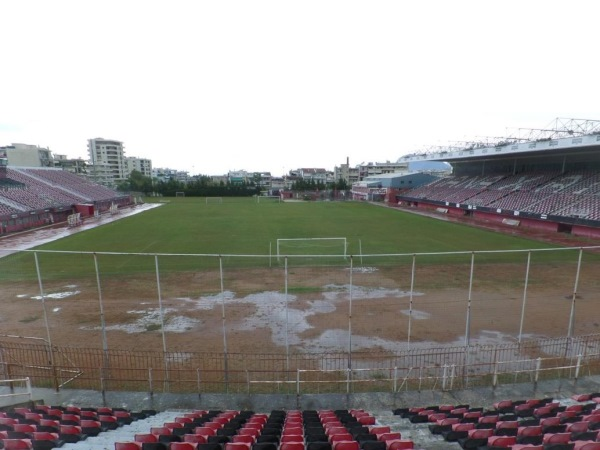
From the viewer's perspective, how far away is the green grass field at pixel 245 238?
24027 mm

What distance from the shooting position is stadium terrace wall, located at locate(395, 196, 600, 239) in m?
32.6

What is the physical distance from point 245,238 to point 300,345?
20317 millimetres

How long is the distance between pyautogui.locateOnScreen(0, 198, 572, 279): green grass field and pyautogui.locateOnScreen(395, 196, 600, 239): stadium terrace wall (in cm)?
672

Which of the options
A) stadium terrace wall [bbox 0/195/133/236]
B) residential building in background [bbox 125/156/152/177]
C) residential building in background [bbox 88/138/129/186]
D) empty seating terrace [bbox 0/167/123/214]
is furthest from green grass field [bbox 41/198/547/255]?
residential building in background [bbox 125/156/152/177]

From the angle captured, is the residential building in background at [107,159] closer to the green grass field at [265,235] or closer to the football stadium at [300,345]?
the green grass field at [265,235]

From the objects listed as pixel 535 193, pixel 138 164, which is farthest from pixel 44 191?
pixel 138 164

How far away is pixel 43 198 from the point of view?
146 ft

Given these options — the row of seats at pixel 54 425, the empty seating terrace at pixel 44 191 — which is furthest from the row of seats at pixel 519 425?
the empty seating terrace at pixel 44 191


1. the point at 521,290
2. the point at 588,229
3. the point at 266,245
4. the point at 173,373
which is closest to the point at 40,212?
the point at 266,245

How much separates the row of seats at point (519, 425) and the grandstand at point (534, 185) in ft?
106

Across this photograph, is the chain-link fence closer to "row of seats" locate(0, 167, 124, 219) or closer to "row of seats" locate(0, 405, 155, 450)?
"row of seats" locate(0, 405, 155, 450)

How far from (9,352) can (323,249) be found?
19.1 m

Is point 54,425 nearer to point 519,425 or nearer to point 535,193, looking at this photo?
point 519,425

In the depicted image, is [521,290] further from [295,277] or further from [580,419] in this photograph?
[580,419]
